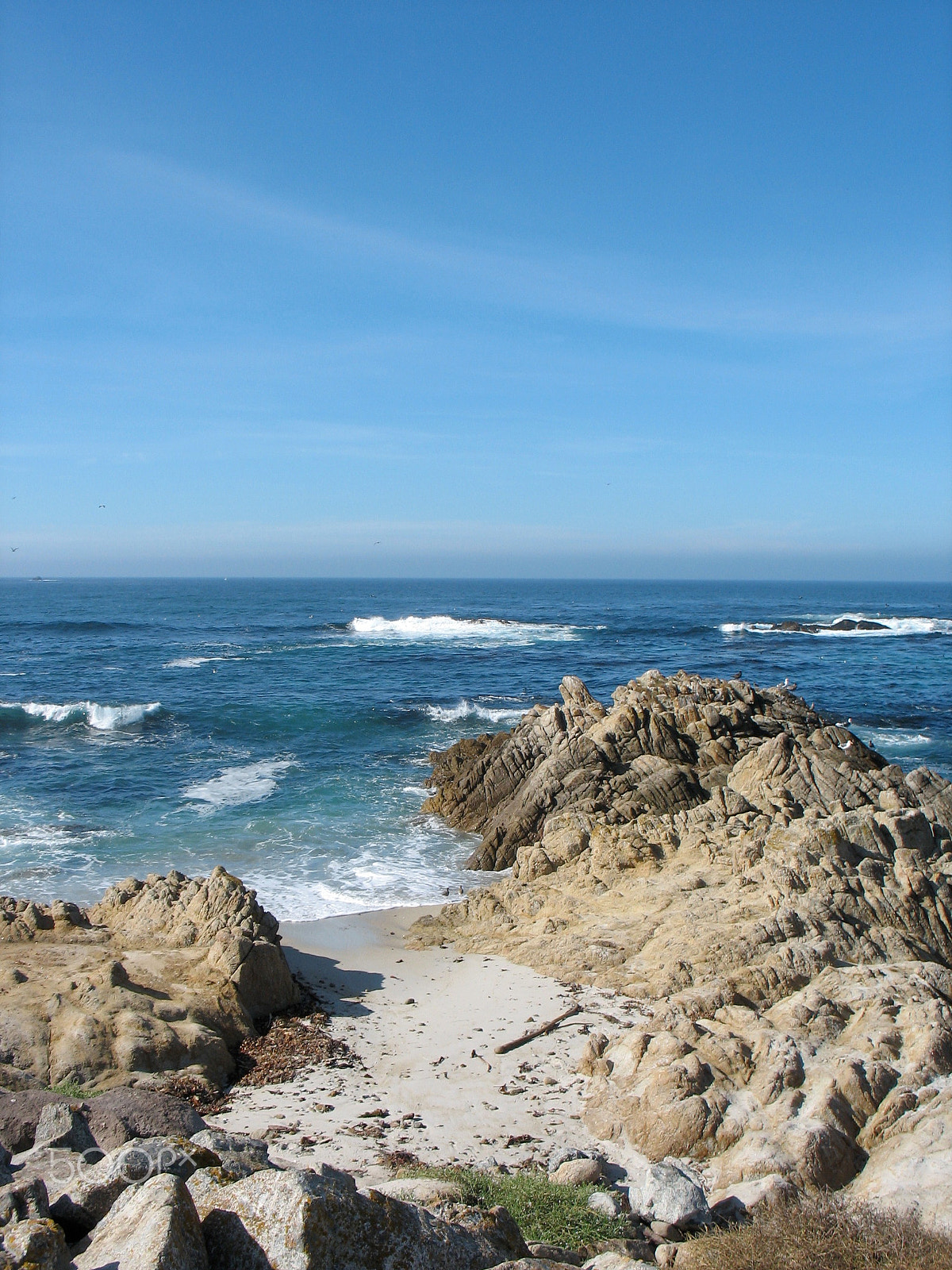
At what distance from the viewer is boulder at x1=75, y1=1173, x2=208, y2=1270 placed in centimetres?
429

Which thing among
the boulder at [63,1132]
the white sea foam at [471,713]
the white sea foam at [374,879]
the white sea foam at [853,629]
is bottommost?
the white sea foam at [374,879]

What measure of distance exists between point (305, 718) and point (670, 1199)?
30.2 m

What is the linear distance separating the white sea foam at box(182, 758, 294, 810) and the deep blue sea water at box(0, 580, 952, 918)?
0.10m

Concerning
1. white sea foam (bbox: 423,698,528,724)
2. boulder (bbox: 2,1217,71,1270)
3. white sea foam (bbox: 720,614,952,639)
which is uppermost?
white sea foam (bbox: 720,614,952,639)

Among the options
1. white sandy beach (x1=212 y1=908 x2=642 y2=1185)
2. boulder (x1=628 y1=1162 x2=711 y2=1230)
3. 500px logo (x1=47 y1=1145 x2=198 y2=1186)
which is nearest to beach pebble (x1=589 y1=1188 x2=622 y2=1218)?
boulder (x1=628 y1=1162 x2=711 y2=1230)

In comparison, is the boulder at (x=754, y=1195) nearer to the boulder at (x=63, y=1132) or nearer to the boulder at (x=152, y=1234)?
the boulder at (x=152, y=1234)

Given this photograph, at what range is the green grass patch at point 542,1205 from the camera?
6262 mm

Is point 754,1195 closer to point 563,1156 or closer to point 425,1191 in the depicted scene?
point 563,1156

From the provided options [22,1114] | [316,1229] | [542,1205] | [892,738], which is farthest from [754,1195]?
[892,738]

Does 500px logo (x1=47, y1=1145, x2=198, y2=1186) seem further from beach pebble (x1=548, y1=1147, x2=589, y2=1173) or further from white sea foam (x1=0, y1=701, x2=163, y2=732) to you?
white sea foam (x1=0, y1=701, x2=163, y2=732)

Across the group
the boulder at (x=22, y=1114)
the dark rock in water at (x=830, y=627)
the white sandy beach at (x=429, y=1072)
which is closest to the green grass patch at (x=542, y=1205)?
the white sandy beach at (x=429, y=1072)

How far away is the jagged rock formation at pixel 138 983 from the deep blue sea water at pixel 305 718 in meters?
3.75

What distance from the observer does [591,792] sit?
779 inches

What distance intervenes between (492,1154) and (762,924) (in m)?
5.55
